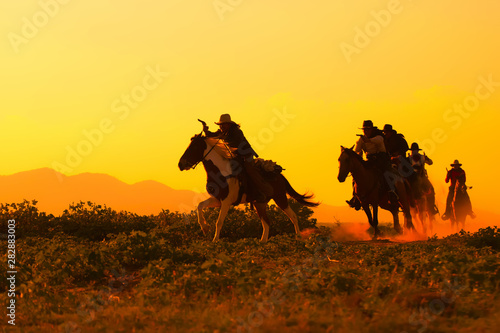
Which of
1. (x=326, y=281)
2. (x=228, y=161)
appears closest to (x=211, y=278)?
(x=326, y=281)

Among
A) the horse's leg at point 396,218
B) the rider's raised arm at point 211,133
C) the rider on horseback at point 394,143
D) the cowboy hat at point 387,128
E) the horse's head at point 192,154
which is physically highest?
the cowboy hat at point 387,128

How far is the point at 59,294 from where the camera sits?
10102 millimetres

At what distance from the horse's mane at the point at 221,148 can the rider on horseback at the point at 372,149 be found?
4.85 metres

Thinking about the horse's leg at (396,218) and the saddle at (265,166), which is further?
the horse's leg at (396,218)

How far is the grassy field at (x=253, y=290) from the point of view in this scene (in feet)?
23.7

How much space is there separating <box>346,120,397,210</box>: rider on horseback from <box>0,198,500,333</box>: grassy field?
6.03 metres

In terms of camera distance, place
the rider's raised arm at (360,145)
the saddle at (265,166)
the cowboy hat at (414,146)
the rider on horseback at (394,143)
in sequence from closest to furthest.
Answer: the saddle at (265,166) → the rider's raised arm at (360,145) → the rider on horseback at (394,143) → the cowboy hat at (414,146)

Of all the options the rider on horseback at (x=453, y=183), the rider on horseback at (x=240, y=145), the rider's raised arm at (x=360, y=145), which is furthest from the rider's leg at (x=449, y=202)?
the rider on horseback at (x=240, y=145)

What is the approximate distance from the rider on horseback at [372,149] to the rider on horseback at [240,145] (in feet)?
12.9

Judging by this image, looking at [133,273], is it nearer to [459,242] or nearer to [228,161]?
[228,161]

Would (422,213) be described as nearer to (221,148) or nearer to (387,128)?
(387,128)

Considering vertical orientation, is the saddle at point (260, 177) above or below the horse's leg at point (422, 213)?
above

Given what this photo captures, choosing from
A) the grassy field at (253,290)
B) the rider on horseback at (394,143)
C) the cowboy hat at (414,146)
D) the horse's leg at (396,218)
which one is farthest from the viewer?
the cowboy hat at (414,146)

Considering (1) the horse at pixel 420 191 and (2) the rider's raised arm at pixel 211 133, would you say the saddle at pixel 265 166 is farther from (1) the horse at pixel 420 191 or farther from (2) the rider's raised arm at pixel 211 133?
(1) the horse at pixel 420 191
